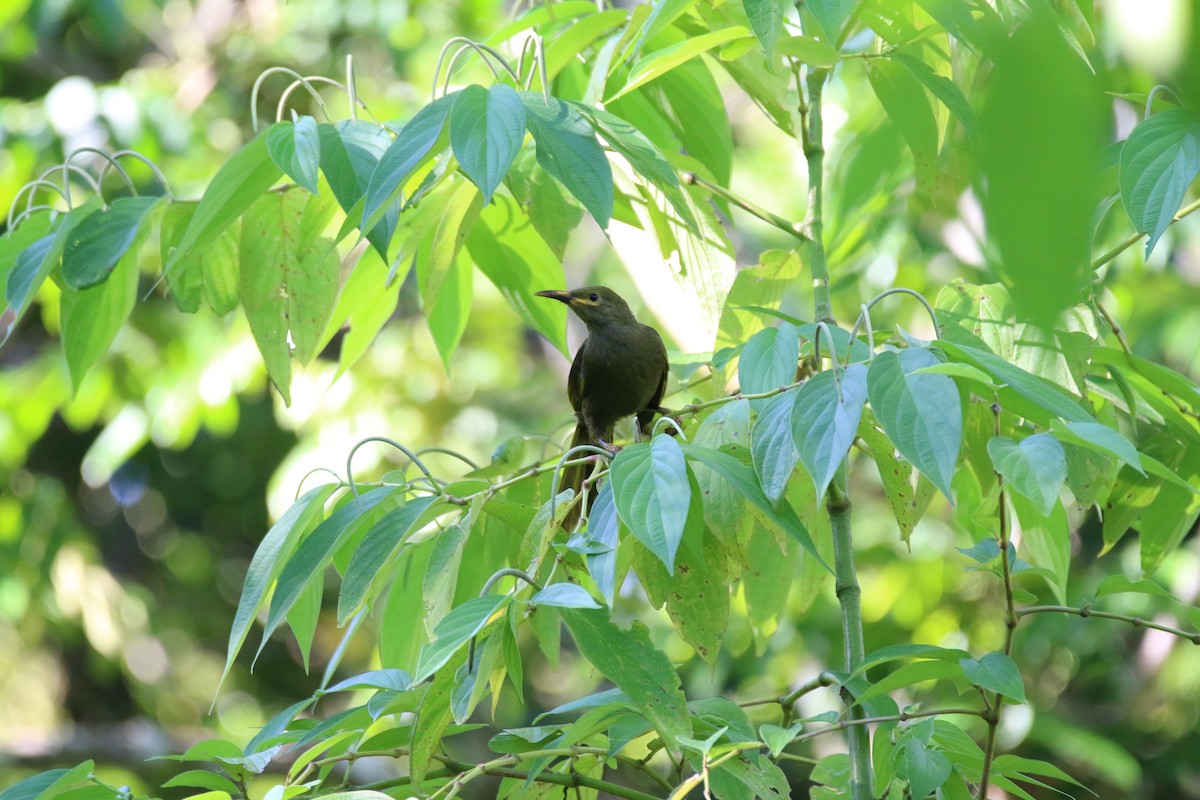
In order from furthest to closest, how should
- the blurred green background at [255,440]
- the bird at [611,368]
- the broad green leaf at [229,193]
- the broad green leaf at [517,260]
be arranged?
the blurred green background at [255,440] → the bird at [611,368] → the broad green leaf at [517,260] → the broad green leaf at [229,193]

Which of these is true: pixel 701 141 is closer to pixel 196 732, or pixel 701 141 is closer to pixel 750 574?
pixel 750 574

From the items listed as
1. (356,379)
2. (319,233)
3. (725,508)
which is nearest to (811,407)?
(725,508)

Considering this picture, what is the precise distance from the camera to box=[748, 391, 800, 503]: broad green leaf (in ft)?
3.90

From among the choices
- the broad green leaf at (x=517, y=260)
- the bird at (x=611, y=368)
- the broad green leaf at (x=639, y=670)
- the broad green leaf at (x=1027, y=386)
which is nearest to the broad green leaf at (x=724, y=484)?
the broad green leaf at (x=639, y=670)

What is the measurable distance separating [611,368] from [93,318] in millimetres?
1690

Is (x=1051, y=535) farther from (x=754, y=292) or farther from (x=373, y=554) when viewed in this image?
(x=373, y=554)

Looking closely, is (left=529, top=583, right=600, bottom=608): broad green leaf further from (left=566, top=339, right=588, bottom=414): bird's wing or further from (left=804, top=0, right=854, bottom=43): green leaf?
(left=566, top=339, right=588, bottom=414): bird's wing

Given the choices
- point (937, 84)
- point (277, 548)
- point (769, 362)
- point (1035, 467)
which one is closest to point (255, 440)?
point (277, 548)

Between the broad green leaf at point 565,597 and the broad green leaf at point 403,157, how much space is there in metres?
0.47

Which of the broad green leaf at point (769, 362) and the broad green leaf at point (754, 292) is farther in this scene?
the broad green leaf at point (754, 292)

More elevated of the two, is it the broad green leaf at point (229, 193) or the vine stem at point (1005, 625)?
the broad green leaf at point (229, 193)

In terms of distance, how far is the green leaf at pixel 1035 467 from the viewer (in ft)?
3.48

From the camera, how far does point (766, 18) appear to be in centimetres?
122

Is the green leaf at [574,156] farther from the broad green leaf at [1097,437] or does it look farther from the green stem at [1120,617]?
the green stem at [1120,617]
